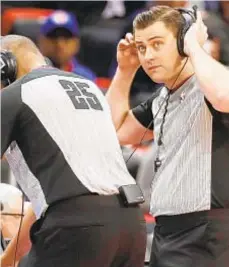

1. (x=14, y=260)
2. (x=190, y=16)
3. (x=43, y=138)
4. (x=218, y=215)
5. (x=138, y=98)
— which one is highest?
(x=190, y=16)

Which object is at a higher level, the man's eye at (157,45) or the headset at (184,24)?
the headset at (184,24)

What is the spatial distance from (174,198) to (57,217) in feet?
1.39

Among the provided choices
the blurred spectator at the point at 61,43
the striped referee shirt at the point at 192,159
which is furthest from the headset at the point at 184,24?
the blurred spectator at the point at 61,43

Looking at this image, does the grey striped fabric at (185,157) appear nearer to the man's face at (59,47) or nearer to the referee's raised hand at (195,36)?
the referee's raised hand at (195,36)

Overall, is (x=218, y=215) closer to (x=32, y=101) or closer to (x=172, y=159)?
(x=172, y=159)

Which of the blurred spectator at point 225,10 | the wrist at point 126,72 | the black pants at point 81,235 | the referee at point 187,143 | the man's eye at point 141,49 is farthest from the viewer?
the blurred spectator at point 225,10

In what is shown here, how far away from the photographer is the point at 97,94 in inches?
135

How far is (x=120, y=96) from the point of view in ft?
13.1

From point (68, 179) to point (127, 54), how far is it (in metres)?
0.84

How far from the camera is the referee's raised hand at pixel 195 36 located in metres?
3.34

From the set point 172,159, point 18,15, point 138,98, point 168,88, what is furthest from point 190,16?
point 18,15

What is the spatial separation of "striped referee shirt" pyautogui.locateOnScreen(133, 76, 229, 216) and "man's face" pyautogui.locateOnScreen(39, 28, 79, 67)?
9.04ft

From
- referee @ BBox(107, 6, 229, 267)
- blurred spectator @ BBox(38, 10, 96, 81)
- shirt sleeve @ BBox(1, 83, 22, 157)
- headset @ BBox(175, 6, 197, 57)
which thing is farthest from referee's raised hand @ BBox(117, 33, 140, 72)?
blurred spectator @ BBox(38, 10, 96, 81)

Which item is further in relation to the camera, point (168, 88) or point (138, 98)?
point (138, 98)
